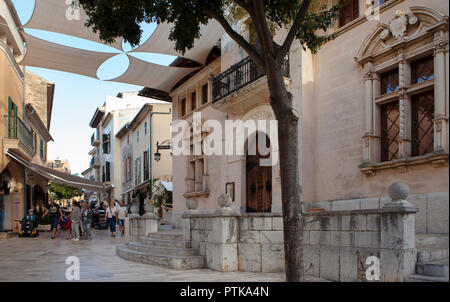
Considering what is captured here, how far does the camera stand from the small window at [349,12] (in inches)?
442

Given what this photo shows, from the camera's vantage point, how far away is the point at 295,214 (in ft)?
19.4

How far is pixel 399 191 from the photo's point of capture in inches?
257

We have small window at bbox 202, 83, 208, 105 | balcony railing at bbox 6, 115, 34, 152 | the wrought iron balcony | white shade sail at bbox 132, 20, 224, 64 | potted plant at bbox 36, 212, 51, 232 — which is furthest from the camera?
the wrought iron balcony

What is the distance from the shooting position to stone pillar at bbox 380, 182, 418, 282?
21.1 ft

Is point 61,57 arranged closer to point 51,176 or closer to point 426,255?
point 51,176

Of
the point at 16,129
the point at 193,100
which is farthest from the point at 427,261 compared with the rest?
the point at 16,129

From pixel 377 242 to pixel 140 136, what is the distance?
28.4 m

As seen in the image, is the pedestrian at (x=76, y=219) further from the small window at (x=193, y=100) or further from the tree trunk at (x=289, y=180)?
the tree trunk at (x=289, y=180)

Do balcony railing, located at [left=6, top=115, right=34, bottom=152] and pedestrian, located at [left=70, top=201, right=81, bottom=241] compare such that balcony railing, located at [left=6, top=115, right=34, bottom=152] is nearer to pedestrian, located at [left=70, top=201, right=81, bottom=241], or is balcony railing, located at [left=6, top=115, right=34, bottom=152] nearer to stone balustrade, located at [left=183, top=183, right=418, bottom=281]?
pedestrian, located at [left=70, top=201, right=81, bottom=241]

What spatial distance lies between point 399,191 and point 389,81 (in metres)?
4.49

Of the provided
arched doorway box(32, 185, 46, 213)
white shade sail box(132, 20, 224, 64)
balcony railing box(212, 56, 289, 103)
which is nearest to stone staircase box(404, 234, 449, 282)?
balcony railing box(212, 56, 289, 103)

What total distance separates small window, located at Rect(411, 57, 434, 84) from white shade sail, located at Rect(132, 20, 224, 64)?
6.64m

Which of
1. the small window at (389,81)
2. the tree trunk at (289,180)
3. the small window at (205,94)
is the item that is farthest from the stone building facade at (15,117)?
the tree trunk at (289,180)

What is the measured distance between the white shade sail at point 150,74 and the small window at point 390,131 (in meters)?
8.89
